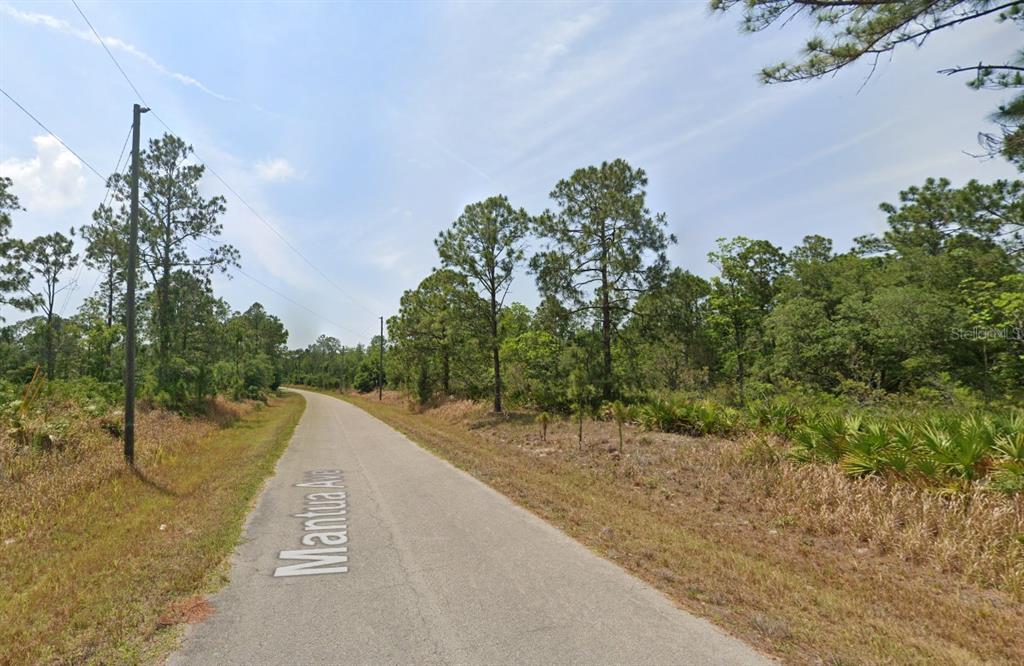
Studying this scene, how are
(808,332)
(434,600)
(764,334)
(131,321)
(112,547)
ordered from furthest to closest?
(764,334), (808,332), (131,321), (112,547), (434,600)

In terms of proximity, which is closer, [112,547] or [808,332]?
[112,547]

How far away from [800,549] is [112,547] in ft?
29.1

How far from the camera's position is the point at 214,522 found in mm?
7184

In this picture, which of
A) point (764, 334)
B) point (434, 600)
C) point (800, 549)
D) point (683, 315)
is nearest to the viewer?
point (434, 600)

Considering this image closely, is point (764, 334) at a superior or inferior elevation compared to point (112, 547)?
superior

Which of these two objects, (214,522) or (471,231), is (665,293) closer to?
(471,231)

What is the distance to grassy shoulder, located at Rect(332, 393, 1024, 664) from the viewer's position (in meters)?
4.01

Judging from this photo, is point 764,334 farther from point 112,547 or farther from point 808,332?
point 112,547

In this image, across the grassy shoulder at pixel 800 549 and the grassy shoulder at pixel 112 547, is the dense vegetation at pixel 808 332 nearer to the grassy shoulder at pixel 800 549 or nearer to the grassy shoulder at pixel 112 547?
the grassy shoulder at pixel 800 549

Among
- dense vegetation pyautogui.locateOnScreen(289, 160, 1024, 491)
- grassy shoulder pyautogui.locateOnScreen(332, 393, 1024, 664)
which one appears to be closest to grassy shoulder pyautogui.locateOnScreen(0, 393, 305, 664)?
grassy shoulder pyautogui.locateOnScreen(332, 393, 1024, 664)

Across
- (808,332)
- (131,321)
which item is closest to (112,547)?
(131,321)

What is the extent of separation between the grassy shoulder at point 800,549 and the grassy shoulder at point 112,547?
14.8ft

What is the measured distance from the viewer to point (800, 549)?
6.48 m

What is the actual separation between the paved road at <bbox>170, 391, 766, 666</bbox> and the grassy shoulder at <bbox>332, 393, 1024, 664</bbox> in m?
0.52
